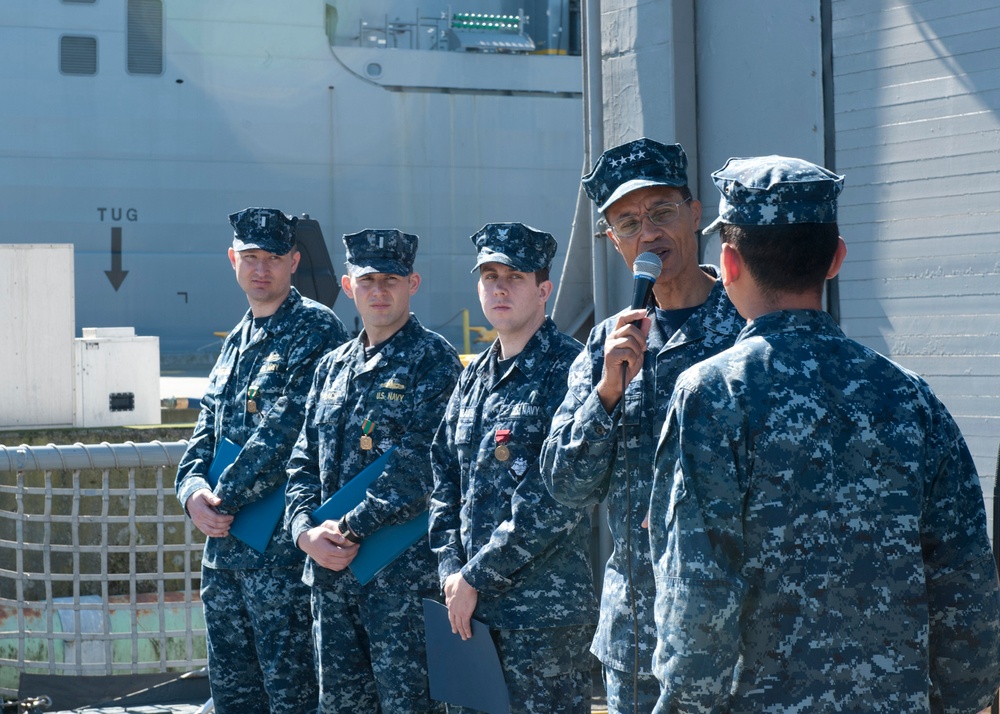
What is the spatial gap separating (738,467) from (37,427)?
9.12 meters

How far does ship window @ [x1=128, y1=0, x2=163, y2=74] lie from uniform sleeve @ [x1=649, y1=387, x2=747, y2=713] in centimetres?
1965

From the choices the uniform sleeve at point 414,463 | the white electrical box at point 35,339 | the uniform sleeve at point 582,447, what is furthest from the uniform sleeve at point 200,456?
the white electrical box at point 35,339

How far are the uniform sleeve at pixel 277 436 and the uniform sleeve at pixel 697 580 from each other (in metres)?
2.21

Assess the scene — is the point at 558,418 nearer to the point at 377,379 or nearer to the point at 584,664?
the point at 584,664

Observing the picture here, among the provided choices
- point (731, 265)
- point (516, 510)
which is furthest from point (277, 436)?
point (731, 265)

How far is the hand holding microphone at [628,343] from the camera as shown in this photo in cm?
193

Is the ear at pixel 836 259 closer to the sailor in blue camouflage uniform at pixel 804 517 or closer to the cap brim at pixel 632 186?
the sailor in blue camouflage uniform at pixel 804 517

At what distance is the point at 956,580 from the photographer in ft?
5.40

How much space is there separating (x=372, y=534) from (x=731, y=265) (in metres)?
1.83

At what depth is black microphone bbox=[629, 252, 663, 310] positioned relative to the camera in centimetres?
202

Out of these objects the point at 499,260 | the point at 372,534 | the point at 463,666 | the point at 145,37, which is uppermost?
the point at 145,37

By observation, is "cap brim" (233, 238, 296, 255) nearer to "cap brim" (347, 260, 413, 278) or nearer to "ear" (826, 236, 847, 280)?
"cap brim" (347, 260, 413, 278)

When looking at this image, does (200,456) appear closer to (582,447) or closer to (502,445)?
(502,445)

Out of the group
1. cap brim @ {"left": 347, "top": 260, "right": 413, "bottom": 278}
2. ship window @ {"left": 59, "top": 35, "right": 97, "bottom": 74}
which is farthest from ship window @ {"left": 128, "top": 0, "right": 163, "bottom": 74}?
cap brim @ {"left": 347, "top": 260, "right": 413, "bottom": 278}
